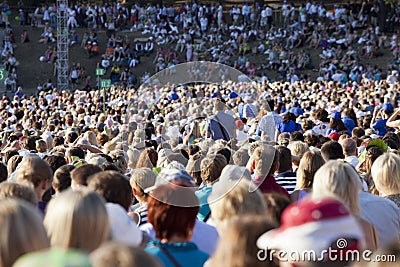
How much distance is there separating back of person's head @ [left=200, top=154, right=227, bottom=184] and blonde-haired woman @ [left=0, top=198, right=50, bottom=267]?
3170 mm

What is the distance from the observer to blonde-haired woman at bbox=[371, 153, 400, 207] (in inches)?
233

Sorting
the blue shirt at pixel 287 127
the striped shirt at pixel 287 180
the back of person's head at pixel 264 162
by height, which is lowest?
→ the blue shirt at pixel 287 127

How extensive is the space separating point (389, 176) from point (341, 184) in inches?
44.3

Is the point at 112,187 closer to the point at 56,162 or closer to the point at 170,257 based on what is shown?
the point at 170,257

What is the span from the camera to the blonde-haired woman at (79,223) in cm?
378

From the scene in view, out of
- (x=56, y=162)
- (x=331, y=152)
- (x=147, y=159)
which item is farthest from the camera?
(x=147, y=159)

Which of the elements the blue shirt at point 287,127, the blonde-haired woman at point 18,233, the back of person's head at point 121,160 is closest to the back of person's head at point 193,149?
the back of person's head at point 121,160

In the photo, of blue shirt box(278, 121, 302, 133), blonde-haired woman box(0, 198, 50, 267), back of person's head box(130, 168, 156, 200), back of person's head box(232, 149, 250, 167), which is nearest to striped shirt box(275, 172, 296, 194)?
back of person's head box(232, 149, 250, 167)

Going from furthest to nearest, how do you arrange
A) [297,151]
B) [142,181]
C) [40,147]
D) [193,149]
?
[40,147] < [193,149] < [297,151] < [142,181]

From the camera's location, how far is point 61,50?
132 feet

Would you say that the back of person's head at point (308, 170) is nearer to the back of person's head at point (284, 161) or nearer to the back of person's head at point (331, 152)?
the back of person's head at point (284, 161)

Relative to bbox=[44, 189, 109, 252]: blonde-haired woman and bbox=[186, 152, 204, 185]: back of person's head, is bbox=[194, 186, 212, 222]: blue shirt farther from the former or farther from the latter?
bbox=[44, 189, 109, 252]: blonde-haired woman

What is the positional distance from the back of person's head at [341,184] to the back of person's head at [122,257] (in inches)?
81.7

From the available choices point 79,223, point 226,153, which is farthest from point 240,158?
point 79,223
